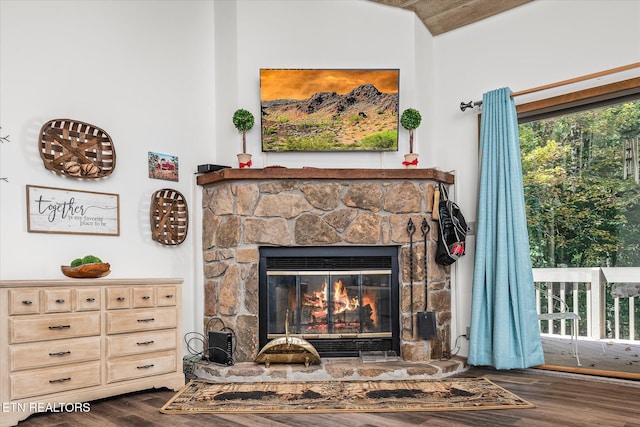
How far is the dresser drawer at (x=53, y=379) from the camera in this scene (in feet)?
9.54

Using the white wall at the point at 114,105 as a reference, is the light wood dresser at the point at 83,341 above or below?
below

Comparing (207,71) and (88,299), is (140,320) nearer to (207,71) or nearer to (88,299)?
(88,299)

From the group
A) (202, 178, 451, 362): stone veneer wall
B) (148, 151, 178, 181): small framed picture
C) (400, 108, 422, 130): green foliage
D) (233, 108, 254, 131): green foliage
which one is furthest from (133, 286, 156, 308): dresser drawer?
(400, 108, 422, 130): green foliage

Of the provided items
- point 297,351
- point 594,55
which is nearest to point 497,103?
point 594,55

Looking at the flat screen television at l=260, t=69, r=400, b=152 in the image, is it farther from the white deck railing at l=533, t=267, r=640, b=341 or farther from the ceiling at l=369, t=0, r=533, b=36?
the white deck railing at l=533, t=267, r=640, b=341

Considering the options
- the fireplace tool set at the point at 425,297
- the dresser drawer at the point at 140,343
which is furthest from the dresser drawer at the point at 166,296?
the fireplace tool set at the point at 425,297

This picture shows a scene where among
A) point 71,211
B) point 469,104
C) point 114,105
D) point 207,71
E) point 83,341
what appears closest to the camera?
point 83,341

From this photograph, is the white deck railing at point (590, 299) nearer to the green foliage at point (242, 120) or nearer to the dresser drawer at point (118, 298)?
the green foliage at point (242, 120)

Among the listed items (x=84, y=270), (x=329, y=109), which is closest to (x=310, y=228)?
(x=329, y=109)

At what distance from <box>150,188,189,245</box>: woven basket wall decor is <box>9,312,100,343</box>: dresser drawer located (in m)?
0.97

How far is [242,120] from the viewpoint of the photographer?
4.23 m

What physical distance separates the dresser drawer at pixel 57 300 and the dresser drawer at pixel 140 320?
0.27 meters

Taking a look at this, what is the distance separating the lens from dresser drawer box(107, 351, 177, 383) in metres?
3.31

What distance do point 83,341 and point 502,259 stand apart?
2.89m
